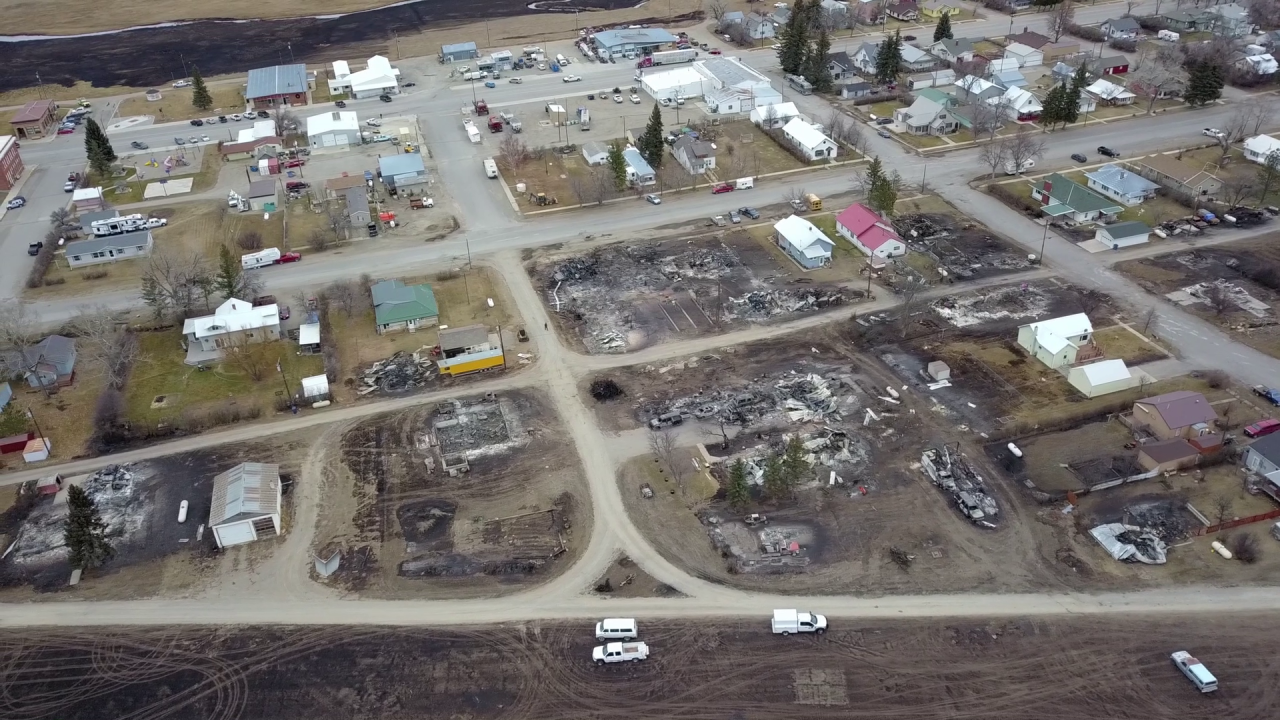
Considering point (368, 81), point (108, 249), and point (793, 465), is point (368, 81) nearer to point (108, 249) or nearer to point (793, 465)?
point (108, 249)

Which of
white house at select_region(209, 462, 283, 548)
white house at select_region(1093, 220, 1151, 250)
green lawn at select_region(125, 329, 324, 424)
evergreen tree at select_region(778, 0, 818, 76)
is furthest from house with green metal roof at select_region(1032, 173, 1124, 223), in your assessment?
white house at select_region(209, 462, 283, 548)

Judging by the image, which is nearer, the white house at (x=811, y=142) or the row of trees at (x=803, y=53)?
the white house at (x=811, y=142)

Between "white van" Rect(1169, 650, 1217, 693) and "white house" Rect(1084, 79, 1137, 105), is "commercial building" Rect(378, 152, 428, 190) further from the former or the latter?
"white van" Rect(1169, 650, 1217, 693)

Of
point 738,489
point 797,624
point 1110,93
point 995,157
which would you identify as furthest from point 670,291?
point 1110,93

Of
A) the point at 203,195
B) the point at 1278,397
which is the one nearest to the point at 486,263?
the point at 203,195

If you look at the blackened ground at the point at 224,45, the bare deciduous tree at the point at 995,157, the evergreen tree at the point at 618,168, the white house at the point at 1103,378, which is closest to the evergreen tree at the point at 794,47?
the bare deciduous tree at the point at 995,157

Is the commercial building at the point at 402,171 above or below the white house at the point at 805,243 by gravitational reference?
above

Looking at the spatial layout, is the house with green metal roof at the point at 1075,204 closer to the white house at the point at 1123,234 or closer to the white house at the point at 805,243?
the white house at the point at 1123,234
